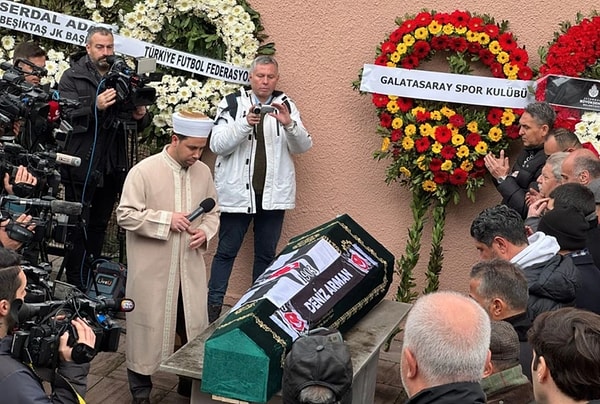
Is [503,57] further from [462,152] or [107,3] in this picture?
[107,3]

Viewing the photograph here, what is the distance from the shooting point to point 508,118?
7.25 metres

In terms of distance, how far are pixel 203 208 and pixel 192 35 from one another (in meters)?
2.46

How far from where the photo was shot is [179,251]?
19.7ft

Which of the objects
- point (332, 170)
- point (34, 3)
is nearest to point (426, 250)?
point (332, 170)

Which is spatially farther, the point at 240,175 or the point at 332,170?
the point at 332,170

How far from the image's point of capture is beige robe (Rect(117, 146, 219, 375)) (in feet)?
19.3

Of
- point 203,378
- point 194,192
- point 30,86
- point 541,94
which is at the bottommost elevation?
point 203,378

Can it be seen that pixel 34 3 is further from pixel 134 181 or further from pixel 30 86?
pixel 134 181

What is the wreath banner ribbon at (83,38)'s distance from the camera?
785cm

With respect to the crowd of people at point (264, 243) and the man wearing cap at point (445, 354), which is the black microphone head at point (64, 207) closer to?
the crowd of people at point (264, 243)

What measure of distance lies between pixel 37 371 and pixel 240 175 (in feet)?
12.2

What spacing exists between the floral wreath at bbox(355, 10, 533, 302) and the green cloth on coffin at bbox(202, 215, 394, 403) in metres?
1.51

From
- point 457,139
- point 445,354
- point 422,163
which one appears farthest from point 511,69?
point 445,354

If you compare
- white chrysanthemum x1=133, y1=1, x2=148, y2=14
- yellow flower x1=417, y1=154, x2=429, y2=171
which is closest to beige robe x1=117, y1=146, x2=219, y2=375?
yellow flower x1=417, y1=154, x2=429, y2=171
